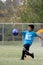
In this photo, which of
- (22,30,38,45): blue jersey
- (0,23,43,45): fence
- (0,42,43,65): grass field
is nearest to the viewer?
(0,42,43,65): grass field

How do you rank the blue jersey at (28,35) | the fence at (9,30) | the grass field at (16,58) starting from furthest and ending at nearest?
1. the fence at (9,30)
2. the blue jersey at (28,35)
3. the grass field at (16,58)

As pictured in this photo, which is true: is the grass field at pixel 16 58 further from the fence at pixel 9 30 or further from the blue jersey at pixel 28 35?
the blue jersey at pixel 28 35

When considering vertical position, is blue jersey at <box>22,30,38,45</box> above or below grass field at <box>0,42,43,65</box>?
above

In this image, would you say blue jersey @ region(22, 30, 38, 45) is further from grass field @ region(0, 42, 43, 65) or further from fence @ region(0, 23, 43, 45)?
fence @ region(0, 23, 43, 45)

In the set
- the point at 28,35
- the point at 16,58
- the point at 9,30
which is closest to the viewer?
the point at 28,35

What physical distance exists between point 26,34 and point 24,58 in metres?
1.03

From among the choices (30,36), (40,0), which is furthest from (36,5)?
(30,36)

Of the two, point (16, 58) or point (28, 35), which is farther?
point (16, 58)

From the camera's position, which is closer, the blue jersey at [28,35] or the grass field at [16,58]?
the grass field at [16,58]

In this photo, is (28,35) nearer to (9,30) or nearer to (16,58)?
(16,58)

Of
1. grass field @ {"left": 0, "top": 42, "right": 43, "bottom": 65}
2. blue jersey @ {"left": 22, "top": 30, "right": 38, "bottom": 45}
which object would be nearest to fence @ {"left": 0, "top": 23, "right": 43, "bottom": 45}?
grass field @ {"left": 0, "top": 42, "right": 43, "bottom": 65}

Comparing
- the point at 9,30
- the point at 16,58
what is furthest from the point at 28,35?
the point at 9,30

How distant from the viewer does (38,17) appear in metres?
37.4

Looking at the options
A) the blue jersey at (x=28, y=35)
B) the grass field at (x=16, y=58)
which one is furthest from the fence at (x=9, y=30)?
the blue jersey at (x=28, y=35)
